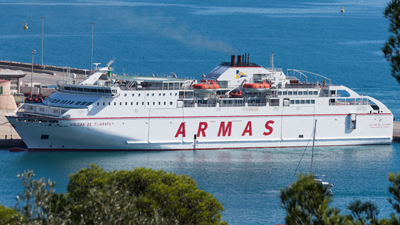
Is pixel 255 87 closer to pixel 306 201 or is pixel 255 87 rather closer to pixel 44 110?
pixel 44 110

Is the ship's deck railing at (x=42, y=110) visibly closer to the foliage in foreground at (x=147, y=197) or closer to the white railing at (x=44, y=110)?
the white railing at (x=44, y=110)

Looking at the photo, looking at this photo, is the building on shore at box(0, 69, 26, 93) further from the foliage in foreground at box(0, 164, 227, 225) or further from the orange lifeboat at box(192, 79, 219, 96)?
the foliage in foreground at box(0, 164, 227, 225)

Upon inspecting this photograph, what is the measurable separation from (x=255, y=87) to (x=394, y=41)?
1291 inches

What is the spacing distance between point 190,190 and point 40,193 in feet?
25.5

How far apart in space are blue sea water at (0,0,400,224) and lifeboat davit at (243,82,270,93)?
4.55m

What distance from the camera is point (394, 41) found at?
1614 cm

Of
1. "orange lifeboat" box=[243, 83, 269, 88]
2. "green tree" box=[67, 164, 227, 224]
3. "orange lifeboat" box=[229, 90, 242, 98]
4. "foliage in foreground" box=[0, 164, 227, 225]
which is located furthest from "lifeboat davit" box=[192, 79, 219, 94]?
"green tree" box=[67, 164, 227, 224]

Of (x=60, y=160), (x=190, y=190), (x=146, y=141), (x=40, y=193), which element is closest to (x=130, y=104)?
(x=146, y=141)

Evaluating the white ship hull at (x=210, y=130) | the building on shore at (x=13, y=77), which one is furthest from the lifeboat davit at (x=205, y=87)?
the building on shore at (x=13, y=77)

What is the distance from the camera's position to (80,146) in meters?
45.1

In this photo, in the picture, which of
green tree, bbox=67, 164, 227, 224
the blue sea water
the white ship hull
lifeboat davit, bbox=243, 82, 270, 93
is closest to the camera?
green tree, bbox=67, 164, 227, 224

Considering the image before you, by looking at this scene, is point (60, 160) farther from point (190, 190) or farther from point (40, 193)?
point (40, 193)

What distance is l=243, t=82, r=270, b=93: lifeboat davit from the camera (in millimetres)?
48906

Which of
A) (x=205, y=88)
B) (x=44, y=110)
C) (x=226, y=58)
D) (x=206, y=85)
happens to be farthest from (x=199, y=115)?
(x=226, y=58)
